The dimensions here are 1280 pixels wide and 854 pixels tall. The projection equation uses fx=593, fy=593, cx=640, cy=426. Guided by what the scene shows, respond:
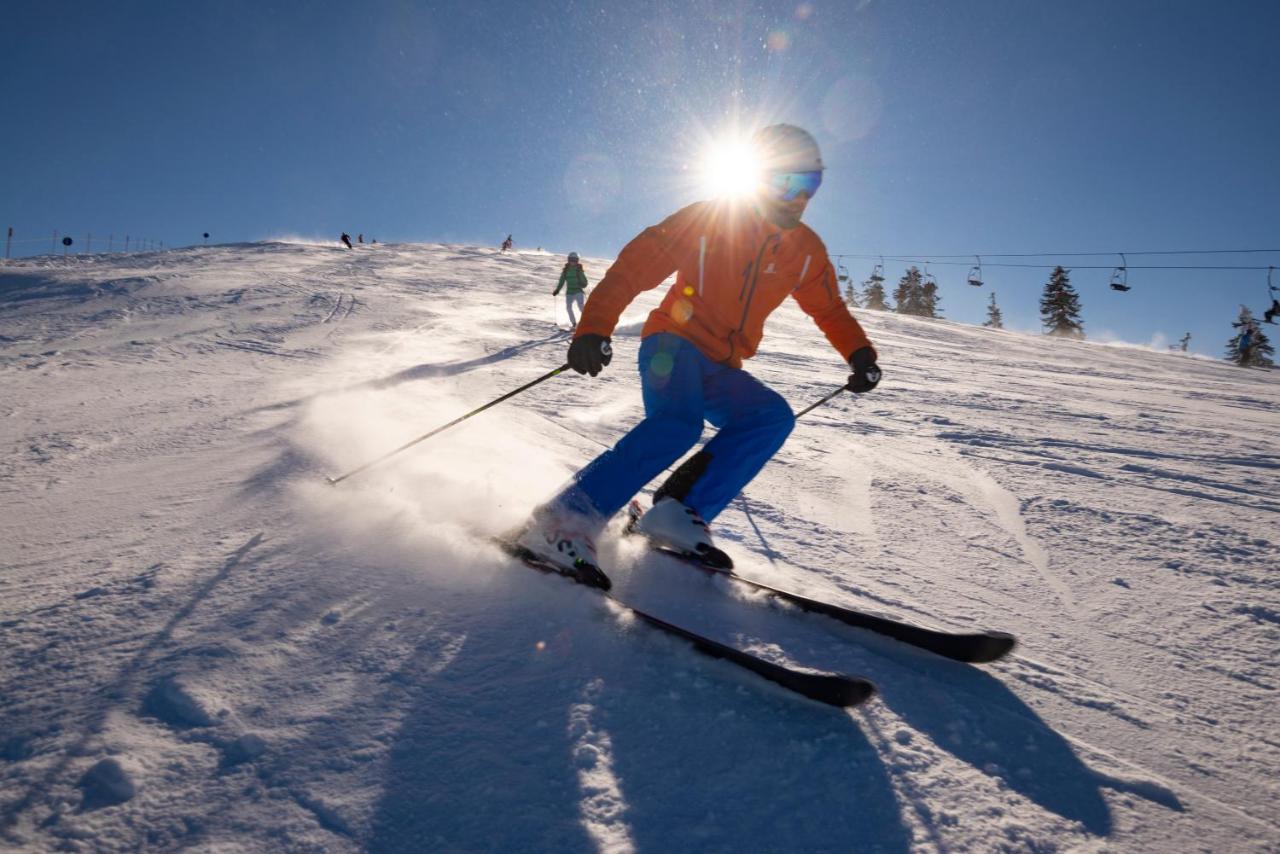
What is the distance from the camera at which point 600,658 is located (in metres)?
1.60

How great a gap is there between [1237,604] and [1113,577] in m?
0.39

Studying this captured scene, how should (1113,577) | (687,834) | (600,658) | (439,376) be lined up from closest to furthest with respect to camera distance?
(687,834), (600,658), (1113,577), (439,376)

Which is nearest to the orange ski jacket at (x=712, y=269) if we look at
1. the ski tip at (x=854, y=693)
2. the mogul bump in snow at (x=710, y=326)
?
the mogul bump in snow at (x=710, y=326)

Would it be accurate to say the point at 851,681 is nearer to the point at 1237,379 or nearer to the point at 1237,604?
the point at 1237,604

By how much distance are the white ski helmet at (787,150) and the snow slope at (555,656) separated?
1705 millimetres

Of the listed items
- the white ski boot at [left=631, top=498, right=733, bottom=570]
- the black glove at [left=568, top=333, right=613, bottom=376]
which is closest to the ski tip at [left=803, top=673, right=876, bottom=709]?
the white ski boot at [left=631, top=498, right=733, bottom=570]

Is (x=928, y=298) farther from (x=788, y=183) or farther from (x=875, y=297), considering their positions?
(x=788, y=183)

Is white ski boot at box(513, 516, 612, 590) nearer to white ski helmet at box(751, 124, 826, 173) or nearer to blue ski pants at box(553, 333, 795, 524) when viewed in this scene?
blue ski pants at box(553, 333, 795, 524)

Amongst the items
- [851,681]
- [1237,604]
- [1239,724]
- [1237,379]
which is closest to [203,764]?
[851,681]

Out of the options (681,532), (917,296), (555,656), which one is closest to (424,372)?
(681,532)

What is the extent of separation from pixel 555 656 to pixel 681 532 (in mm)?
851

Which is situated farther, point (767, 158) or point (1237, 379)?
point (1237, 379)

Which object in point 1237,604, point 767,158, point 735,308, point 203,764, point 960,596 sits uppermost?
point 767,158

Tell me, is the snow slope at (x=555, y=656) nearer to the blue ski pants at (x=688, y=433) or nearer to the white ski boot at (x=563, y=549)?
the white ski boot at (x=563, y=549)
